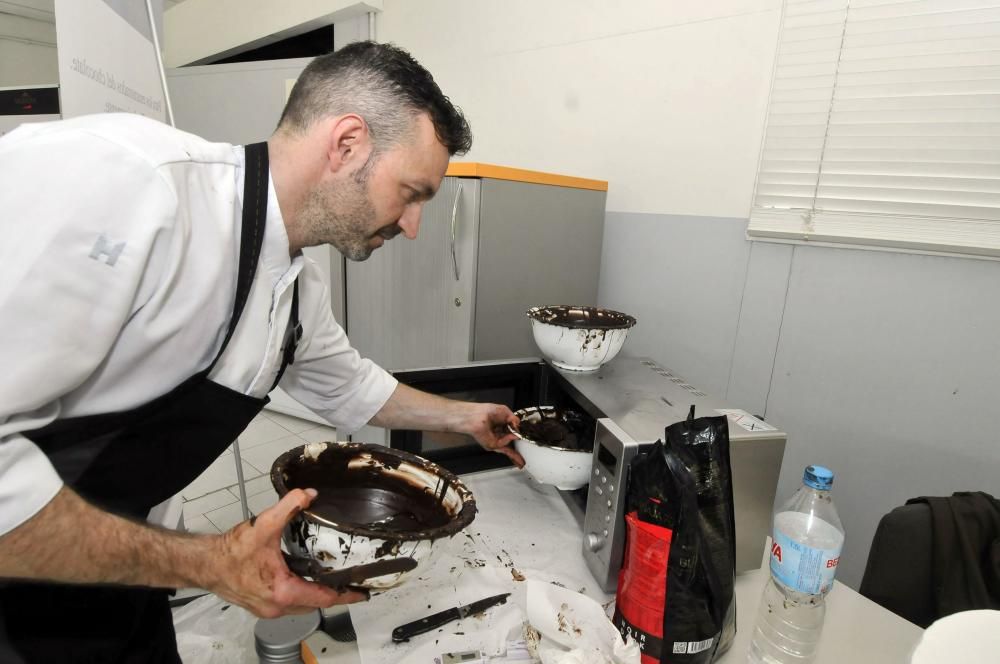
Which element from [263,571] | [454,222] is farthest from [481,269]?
[263,571]

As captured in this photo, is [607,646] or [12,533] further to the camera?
[607,646]

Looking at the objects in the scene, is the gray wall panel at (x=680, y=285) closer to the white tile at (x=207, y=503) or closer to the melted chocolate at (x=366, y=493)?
the melted chocolate at (x=366, y=493)

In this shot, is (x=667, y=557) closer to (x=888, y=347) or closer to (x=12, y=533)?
(x=12, y=533)

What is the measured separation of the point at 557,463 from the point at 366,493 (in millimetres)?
349

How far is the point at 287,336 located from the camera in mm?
953

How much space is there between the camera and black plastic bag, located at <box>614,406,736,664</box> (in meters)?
0.67

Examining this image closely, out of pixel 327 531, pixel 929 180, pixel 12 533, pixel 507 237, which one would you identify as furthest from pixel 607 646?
pixel 929 180

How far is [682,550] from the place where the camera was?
2.19 ft

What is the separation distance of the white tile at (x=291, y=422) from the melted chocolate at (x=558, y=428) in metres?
2.22

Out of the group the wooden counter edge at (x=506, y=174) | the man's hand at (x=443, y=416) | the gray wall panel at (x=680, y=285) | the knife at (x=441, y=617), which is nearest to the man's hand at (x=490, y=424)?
the man's hand at (x=443, y=416)

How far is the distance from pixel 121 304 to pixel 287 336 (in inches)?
15.0

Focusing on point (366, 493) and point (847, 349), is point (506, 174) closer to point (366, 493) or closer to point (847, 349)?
point (366, 493)

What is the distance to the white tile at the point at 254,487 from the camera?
7.75 feet

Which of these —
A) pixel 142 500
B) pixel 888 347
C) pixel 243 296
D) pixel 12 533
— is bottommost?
pixel 142 500
